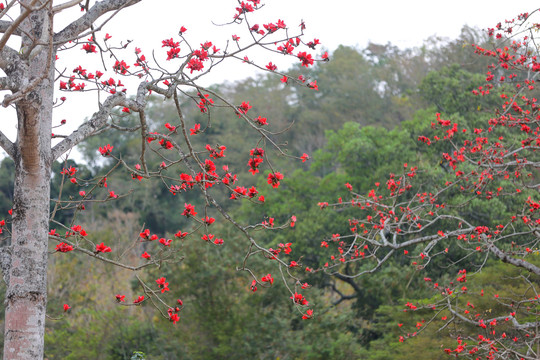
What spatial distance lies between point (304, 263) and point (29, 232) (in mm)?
13219

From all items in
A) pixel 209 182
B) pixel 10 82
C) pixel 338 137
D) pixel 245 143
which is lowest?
pixel 209 182

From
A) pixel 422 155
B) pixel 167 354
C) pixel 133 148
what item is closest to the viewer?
pixel 167 354

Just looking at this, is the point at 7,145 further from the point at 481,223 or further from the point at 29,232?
the point at 481,223

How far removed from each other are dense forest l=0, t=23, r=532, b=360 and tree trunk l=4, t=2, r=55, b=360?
66cm

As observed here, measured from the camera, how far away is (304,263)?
16.2 meters

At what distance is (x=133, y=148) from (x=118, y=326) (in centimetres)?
1684

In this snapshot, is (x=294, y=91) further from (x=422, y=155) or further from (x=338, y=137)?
(x=422, y=155)

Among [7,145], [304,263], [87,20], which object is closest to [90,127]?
[7,145]

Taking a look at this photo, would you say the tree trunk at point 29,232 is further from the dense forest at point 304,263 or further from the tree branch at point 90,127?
the dense forest at point 304,263

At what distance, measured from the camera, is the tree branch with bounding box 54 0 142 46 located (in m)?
3.67

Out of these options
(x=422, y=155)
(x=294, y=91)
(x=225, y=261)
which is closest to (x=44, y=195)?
(x=225, y=261)

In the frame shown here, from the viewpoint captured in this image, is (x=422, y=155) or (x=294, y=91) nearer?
(x=422, y=155)

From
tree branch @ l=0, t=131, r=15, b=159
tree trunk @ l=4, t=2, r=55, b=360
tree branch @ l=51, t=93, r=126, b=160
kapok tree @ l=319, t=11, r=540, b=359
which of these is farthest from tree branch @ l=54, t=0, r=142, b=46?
kapok tree @ l=319, t=11, r=540, b=359

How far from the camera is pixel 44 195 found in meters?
3.31
